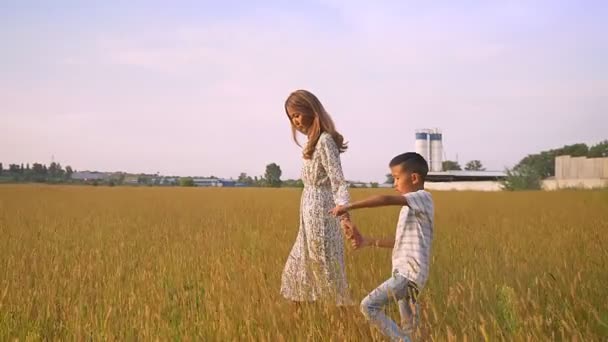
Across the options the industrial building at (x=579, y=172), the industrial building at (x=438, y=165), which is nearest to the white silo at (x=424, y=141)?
the industrial building at (x=438, y=165)

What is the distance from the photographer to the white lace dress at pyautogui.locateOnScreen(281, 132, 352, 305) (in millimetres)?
2951

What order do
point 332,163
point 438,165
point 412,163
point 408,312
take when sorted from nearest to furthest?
point 412,163 → point 408,312 → point 332,163 → point 438,165

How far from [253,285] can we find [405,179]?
56.8 inches

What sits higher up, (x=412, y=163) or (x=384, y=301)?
(x=412, y=163)

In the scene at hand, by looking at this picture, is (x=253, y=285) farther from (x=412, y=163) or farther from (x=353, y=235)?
(x=412, y=163)

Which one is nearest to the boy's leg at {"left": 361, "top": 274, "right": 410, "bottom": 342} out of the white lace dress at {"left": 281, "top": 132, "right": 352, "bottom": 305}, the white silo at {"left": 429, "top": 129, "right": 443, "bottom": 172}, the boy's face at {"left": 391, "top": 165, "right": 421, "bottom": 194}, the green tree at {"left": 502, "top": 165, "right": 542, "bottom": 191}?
the boy's face at {"left": 391, "top": 165, "right": 421, "bottom": 194}

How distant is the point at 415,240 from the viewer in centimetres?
240

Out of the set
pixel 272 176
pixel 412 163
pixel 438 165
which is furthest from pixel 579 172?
pixel 412 163

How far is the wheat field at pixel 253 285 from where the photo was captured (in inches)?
97.1

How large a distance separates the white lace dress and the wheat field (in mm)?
110

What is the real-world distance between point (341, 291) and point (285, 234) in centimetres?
451

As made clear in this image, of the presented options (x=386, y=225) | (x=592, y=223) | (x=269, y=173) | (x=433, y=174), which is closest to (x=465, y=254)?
(x=386, y=225)

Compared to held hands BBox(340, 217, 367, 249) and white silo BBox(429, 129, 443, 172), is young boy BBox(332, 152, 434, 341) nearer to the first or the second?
held hands BBox(340, 217, 367, 249)

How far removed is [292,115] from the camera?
306 centimetres
